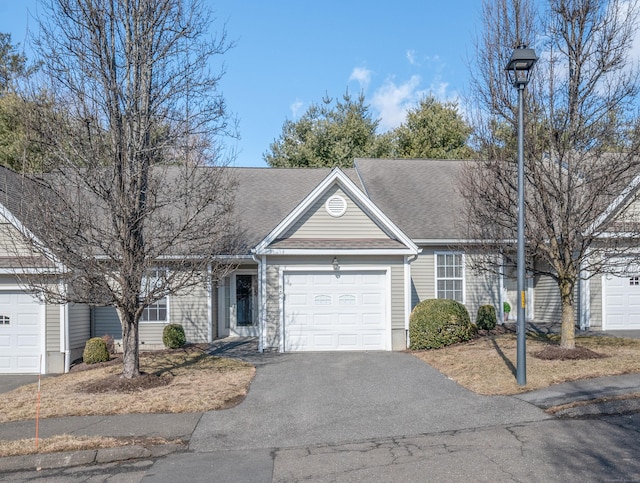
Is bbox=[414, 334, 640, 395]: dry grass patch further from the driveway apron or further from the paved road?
the paved road

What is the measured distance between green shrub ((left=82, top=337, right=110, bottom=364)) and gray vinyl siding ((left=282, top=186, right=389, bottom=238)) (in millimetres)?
5901

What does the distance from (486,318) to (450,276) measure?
74.3 inches

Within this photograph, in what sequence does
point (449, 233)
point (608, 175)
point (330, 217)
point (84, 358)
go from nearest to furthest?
point (608, 175)
point (84, 358)
point (330, 217)
point (449, 233)

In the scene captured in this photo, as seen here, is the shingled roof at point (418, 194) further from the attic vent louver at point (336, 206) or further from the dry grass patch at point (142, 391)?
the dry grass patch at point (142, 391)

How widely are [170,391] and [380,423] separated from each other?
4329 millimetres

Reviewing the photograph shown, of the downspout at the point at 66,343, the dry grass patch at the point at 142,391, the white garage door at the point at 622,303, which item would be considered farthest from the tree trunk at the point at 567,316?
the downspout at the point at 66,343

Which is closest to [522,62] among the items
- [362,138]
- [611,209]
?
[611,209]

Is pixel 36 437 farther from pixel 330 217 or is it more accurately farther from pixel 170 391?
pixel 330 217

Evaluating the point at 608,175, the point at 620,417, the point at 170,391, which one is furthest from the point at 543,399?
the point at 170,391

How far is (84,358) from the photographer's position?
14.7m

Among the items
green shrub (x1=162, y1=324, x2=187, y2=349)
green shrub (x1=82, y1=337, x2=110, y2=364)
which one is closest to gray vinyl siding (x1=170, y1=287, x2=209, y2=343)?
green shrub (x1=162, y1=324, x2=187, y2=349)

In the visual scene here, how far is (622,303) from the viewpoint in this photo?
57.9ft

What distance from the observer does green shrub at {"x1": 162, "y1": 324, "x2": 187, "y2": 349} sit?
15.9 m

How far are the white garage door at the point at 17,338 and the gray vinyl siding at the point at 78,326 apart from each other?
0.83 meters
